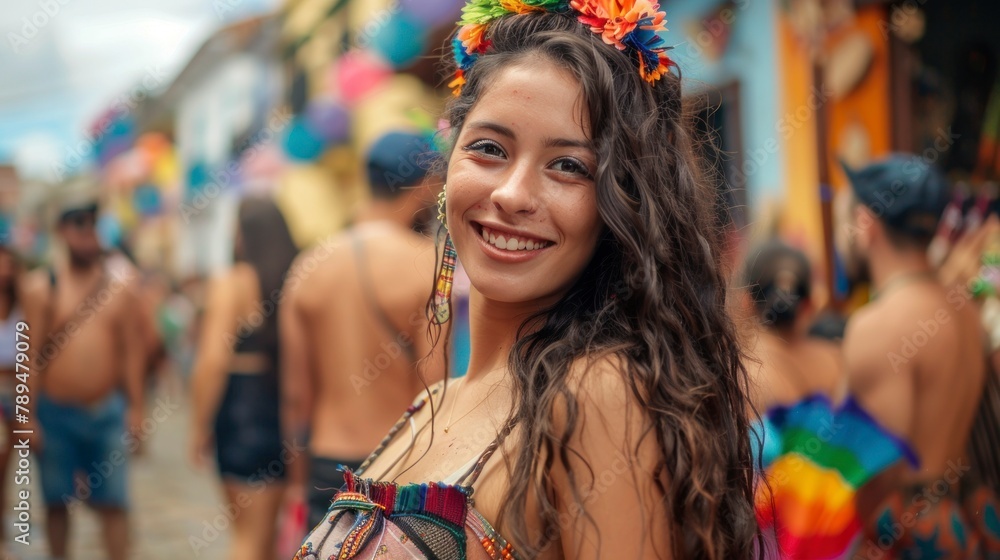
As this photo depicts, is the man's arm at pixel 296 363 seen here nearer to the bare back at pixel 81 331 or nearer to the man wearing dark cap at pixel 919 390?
Answer: the bare back at pixel 81 331

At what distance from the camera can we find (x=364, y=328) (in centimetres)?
384

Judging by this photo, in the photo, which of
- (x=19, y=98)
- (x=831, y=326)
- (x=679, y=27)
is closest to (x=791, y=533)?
(x=831, y=326)

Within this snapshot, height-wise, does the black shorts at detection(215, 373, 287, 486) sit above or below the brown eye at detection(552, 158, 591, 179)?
below

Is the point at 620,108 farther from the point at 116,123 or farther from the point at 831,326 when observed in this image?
the point at 116,123

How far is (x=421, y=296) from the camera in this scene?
3.72 metres

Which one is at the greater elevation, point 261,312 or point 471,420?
→ point 471,420

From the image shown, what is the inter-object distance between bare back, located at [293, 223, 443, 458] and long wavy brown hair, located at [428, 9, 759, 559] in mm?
2245

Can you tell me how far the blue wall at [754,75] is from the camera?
5.40m

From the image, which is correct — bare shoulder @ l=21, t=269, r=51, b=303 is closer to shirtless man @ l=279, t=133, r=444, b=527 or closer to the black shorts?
the black shorts

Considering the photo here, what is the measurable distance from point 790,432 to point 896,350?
1.90 feet

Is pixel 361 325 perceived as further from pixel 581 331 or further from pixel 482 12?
pixel 581 331

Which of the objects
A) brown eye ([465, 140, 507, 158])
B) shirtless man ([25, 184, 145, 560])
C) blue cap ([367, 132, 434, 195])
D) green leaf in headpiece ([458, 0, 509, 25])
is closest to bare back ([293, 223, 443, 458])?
blue cap ([367, 132, 434, 195])

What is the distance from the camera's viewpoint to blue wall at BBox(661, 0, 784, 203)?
540 cm

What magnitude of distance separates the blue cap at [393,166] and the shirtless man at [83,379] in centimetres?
237
